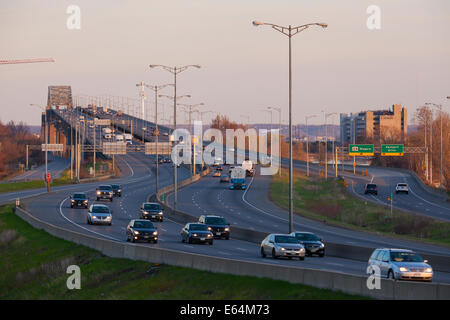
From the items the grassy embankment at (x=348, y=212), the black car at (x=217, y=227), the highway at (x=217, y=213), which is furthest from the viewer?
the grassy embankment at (x=348, y=212)

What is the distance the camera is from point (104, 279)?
33.9m

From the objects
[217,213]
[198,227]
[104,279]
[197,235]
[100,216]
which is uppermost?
[198,227]

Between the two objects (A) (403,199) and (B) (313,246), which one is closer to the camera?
(B) (313,246)

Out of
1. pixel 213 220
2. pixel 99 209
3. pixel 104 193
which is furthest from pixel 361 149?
pixel 213 220

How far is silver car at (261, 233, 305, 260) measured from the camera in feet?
110

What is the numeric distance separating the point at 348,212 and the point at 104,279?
171 ft

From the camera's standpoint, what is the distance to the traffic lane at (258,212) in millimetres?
49750

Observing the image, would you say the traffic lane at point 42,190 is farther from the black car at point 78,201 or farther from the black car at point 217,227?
→ the black car at point 217,227

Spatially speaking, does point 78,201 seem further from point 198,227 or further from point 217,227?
point 198,227

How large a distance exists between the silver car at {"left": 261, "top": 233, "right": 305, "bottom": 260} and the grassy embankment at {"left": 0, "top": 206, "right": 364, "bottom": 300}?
217 inches

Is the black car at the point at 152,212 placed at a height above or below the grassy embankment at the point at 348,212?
above

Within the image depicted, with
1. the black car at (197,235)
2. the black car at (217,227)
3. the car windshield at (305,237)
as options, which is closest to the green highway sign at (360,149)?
the black car at (217,227)

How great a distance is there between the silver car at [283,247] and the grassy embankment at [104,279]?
18.1ft
